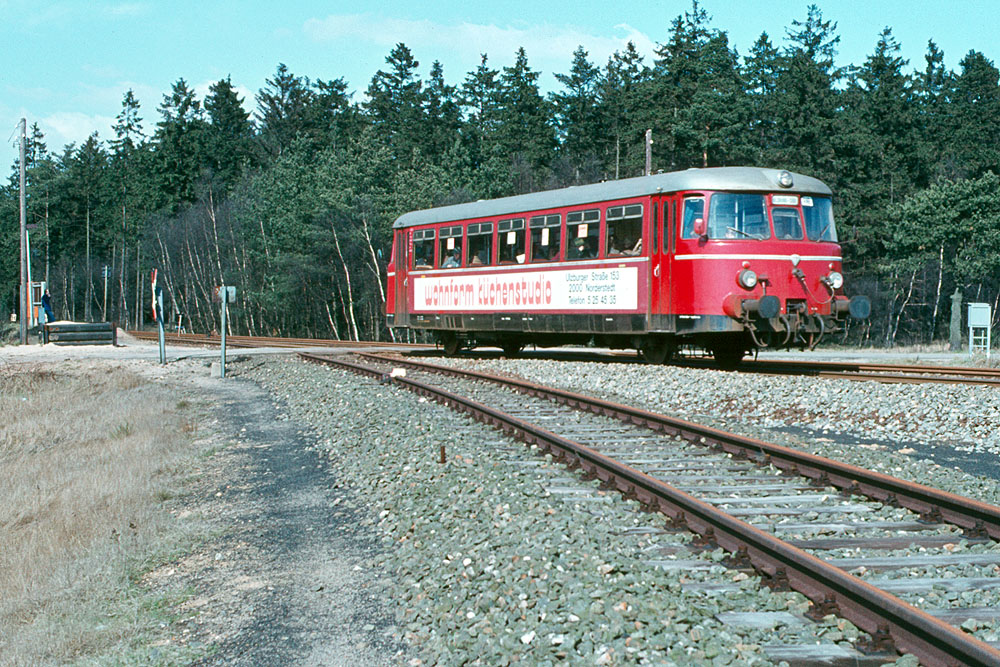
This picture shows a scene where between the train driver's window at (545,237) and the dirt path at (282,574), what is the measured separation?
389 inches

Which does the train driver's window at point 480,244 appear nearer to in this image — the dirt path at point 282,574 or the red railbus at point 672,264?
the red railbus at point 672,264

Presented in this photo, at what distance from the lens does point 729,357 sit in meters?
18.6

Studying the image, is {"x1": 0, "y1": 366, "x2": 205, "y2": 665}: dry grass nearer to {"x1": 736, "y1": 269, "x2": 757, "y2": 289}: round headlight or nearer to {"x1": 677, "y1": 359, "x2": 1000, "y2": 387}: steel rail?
{"x1": 736, "y1": 269, "x2": 757, "y2": 289}: round headlight

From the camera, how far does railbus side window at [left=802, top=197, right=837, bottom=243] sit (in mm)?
17031

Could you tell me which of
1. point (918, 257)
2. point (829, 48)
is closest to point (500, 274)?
point (918, 257)

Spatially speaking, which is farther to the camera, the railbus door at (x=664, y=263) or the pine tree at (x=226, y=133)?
the pine tree at (x=226, y=133)

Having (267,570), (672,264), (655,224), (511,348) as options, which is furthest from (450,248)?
(267,570)

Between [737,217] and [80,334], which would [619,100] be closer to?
[80,334]

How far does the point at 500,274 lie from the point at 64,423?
8.99m

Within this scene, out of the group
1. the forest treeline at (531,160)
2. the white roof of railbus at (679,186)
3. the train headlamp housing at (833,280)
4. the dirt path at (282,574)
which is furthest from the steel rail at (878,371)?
the forest treeline at (531,160)

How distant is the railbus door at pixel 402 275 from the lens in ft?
79.6

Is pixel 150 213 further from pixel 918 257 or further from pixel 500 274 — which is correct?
pixel 500 274

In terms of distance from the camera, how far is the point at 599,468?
818cm

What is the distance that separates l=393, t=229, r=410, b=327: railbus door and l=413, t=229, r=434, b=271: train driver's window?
1.19 ft
